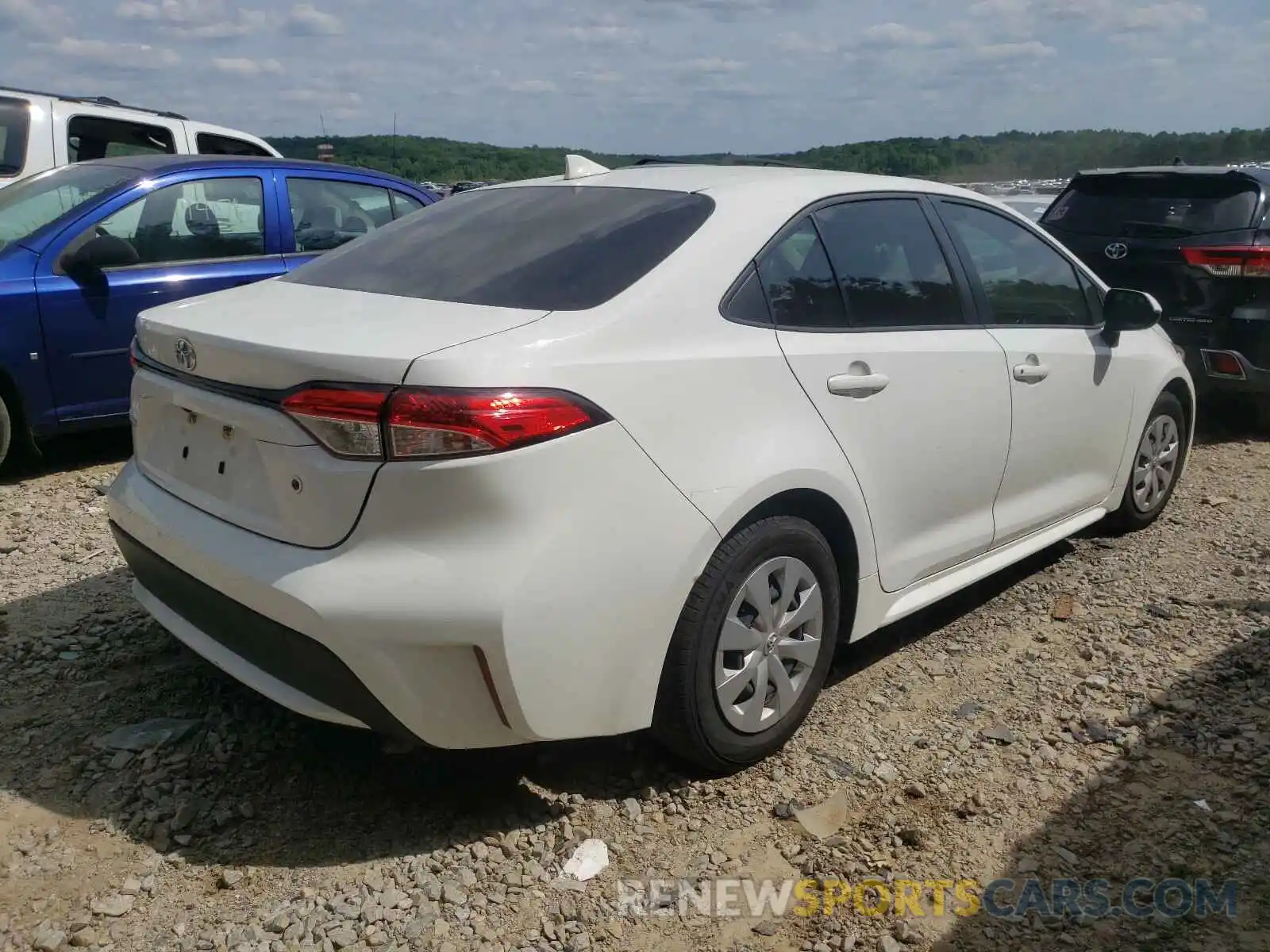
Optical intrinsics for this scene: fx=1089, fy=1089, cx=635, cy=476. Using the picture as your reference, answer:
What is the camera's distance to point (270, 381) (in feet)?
8.13

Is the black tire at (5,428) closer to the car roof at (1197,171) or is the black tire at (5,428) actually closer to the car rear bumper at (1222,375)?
the car rear bumper at (1222,375)

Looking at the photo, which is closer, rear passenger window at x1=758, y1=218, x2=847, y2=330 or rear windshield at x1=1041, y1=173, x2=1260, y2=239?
rear passenger window at x1=758, y1=218, x2=847, y2=330

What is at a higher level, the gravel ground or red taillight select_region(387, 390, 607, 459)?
red taillight select_region(387, 390, 607, 459)

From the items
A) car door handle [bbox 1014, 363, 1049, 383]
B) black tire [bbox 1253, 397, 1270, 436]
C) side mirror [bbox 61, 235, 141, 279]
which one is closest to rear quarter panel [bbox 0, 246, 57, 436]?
side mirror [bbox 61, 235, 141, 279]

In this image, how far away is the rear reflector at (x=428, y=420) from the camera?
7.55ft

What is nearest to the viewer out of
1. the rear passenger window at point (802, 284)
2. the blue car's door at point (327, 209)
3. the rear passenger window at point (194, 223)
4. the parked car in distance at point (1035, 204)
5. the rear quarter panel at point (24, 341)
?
the rear passenger window at point (802, 284)

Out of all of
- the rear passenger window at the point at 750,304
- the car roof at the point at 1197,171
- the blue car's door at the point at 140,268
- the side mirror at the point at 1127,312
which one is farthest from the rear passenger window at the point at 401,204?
the car roof at the point at 1197,171

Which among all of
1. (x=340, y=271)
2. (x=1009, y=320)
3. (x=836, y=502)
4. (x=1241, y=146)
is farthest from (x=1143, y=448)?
(x=1241, y=146)

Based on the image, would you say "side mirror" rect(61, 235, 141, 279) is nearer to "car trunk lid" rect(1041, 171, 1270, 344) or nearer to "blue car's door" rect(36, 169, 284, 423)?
"blue car's door" rect(36, 169, 284, 423)

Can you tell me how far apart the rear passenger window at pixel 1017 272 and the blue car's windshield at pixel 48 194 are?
14.1 ft

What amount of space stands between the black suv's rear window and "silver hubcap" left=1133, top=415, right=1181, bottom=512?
9.20 feet

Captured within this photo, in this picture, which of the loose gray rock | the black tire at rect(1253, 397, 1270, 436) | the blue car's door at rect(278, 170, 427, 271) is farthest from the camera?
the black tire at rect(1253, 397, 1270, 436)

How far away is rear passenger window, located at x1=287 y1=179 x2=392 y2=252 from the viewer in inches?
251

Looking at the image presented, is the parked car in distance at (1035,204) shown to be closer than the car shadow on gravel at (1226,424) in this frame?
No
